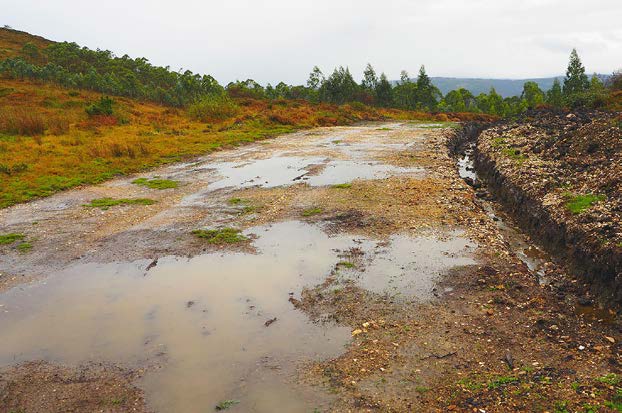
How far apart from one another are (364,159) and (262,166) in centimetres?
768

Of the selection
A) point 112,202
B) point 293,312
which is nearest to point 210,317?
point 293,312

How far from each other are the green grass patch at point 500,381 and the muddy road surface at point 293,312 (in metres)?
0.04

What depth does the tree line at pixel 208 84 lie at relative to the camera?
80.1 metres

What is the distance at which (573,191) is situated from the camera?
16000 mm

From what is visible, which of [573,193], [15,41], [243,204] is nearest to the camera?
[573,193]

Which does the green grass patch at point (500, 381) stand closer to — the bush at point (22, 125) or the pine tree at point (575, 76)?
the bush at point (22, 125)

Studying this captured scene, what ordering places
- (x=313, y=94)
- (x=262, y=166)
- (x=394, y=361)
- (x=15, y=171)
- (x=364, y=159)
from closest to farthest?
(x=394, y=361), (x=15, y=171), (x=262, y=166), (x=364, y=159), (x=313, y=94)

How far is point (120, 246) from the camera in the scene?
46.4 ft

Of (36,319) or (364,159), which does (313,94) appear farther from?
(36,319)

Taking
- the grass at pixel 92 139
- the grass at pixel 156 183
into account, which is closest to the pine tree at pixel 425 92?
the grass at pixel 92 139

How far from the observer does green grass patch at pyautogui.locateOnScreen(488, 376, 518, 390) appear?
700cm

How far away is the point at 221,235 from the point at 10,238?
766cm

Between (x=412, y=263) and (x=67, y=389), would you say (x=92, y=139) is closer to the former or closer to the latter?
(x=67, y=389)

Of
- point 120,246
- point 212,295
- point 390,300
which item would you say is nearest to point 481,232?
point 390,300
